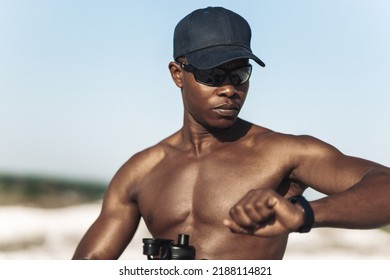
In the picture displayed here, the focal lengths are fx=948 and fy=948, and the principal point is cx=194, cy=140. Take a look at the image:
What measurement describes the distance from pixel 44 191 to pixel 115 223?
8.69 m

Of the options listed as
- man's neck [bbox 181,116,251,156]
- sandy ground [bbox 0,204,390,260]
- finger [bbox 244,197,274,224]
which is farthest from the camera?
sandy ground [bbox 0,204,390,260]

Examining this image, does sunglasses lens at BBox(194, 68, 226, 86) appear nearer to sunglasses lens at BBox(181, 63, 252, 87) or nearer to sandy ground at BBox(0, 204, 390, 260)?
sunglasses lens at BBox(181, 63, 252, 87)

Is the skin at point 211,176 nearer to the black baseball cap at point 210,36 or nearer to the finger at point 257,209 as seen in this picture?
the black baseball cap at point 210,36

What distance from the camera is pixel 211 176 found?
6.42 metres

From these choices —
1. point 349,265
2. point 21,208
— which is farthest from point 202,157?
point 21,208

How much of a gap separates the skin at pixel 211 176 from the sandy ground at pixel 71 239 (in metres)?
5.19

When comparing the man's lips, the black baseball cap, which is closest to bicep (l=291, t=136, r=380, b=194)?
the man's lips

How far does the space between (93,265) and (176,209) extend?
2.47ft

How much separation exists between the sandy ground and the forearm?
692cm

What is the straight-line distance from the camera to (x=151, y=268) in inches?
226

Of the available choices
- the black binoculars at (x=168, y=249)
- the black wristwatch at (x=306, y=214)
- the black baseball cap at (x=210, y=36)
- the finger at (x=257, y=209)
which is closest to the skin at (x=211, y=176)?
the black baseball cap at (x=210, y=36)

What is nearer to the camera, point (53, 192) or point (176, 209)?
point (176, 209)

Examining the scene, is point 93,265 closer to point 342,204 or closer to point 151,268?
point 151,268

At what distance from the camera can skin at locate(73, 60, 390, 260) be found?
601cm
